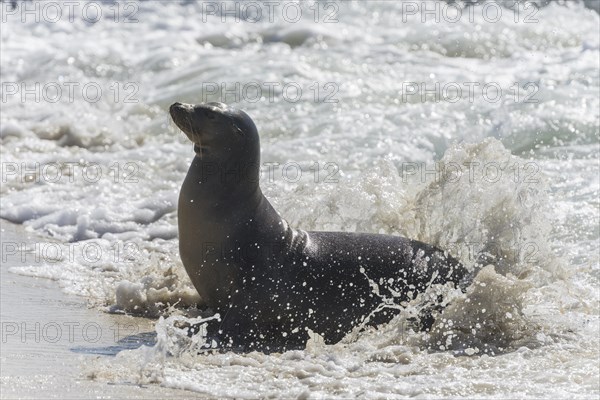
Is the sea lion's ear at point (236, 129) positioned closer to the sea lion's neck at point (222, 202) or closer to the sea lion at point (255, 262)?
the sea lion at point (255, 262)

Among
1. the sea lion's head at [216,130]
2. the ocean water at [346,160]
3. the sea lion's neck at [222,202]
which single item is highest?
the sea lion's head at [216,130]

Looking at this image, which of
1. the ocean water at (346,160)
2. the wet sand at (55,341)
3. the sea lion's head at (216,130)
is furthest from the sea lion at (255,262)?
the wet sand at (55,341)

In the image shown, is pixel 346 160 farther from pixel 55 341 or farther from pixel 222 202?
pixel 55 341

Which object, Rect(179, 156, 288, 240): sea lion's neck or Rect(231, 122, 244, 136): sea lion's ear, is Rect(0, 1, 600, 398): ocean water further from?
Rect(231, 122, 244, 136): sea lion's ear

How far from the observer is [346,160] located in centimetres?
1134

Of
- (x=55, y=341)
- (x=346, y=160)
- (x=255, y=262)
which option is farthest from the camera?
(x=346, y=160)

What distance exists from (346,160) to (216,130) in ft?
16.2

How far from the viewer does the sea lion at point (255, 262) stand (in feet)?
21.0

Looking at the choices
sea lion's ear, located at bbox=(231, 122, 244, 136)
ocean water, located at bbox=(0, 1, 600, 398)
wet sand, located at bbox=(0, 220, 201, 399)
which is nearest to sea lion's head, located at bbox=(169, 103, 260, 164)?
sea lion's ear, located at bbox=(231, 122, 244, 136)

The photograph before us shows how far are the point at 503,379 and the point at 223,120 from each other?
2.23 meters

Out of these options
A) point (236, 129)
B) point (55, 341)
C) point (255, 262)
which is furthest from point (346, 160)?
point (55, 341)

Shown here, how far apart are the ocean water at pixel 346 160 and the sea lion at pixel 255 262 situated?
30 centimetres

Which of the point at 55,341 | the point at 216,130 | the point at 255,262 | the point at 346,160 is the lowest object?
the point at 346,160

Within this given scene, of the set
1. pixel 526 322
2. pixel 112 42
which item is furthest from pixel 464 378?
pixel 112 42
